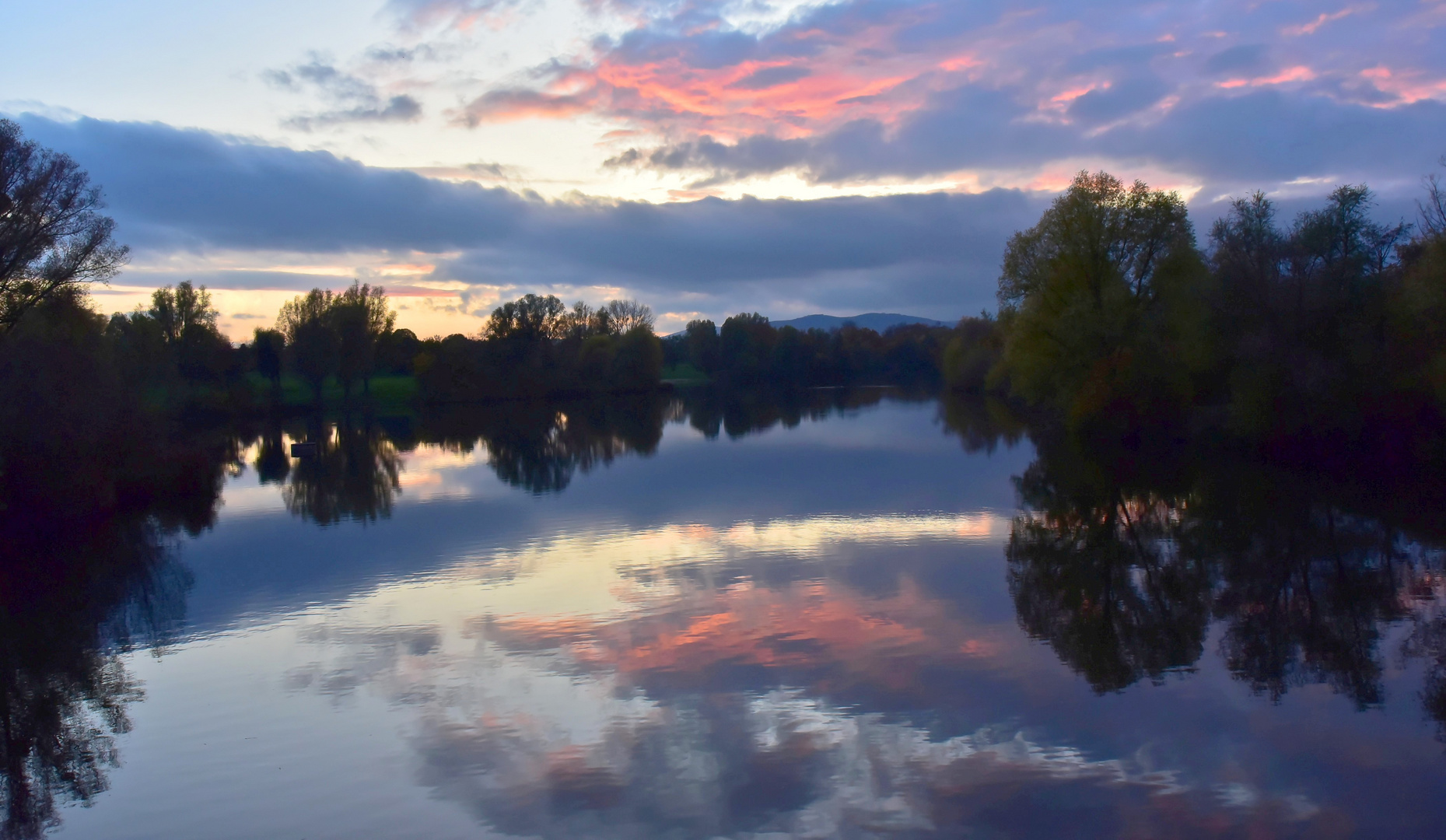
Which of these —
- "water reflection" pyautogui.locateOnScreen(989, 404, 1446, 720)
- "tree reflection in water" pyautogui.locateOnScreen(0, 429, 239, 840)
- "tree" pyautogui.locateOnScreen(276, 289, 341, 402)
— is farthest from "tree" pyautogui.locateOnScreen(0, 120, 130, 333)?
"tree" pyautogui.locateOnScreen(276, 289, 341, 402)

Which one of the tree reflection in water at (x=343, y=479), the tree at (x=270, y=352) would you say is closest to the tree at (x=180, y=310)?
the tree at (x=270, y=352)

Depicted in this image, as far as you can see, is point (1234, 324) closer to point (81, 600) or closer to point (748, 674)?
point (748, 674)

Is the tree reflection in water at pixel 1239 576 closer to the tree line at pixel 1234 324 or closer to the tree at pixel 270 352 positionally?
the tree line at pixel 1234 324

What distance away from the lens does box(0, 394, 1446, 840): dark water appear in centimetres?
629

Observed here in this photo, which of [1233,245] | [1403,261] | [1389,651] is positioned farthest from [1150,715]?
[1403,261]

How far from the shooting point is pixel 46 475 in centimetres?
1856

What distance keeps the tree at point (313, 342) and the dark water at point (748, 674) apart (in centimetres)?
4772

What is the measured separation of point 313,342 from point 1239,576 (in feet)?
202

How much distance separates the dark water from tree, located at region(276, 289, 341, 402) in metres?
47.7

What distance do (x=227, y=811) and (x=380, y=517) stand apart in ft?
43.1

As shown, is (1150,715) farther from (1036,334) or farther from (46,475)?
(1036,334)

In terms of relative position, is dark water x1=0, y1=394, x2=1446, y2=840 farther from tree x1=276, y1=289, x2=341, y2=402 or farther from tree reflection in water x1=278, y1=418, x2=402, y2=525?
tree x1=276, y1=289, x2=341, y2=402

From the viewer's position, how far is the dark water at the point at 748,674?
6.29 m

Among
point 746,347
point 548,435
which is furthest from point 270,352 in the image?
point 746,347
